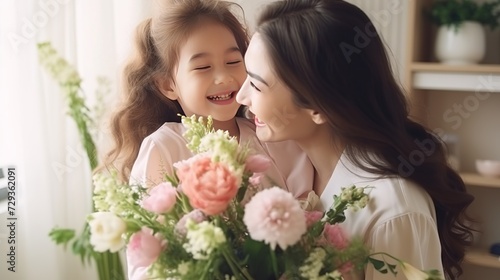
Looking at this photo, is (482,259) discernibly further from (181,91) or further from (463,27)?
(181,91)

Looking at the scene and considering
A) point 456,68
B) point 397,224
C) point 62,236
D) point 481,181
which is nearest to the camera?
point 62,236

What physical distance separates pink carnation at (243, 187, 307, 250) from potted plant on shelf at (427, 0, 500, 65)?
1786 mm

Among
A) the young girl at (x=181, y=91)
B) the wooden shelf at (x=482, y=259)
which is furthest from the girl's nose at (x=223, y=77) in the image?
the wooden shelf at (x=482, y=259)

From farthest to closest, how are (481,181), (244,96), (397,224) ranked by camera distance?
(481,181) < (244,96) < (397,224)

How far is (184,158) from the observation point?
4.43ft

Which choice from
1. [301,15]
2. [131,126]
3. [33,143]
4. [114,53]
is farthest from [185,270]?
[114,53]

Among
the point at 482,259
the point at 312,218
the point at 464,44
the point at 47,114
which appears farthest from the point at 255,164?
the point at 482,259

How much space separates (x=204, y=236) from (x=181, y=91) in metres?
0.62

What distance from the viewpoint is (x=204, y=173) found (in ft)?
2.78

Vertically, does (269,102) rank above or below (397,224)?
above

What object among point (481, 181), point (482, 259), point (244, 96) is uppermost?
point (244, 96)

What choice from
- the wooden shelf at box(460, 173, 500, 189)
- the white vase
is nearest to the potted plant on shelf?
the white vase

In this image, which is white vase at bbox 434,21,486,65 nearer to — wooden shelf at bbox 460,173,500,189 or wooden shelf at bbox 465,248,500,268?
wooden shelf at bbox 460,173,500,189

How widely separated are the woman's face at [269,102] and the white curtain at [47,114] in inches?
24.6
